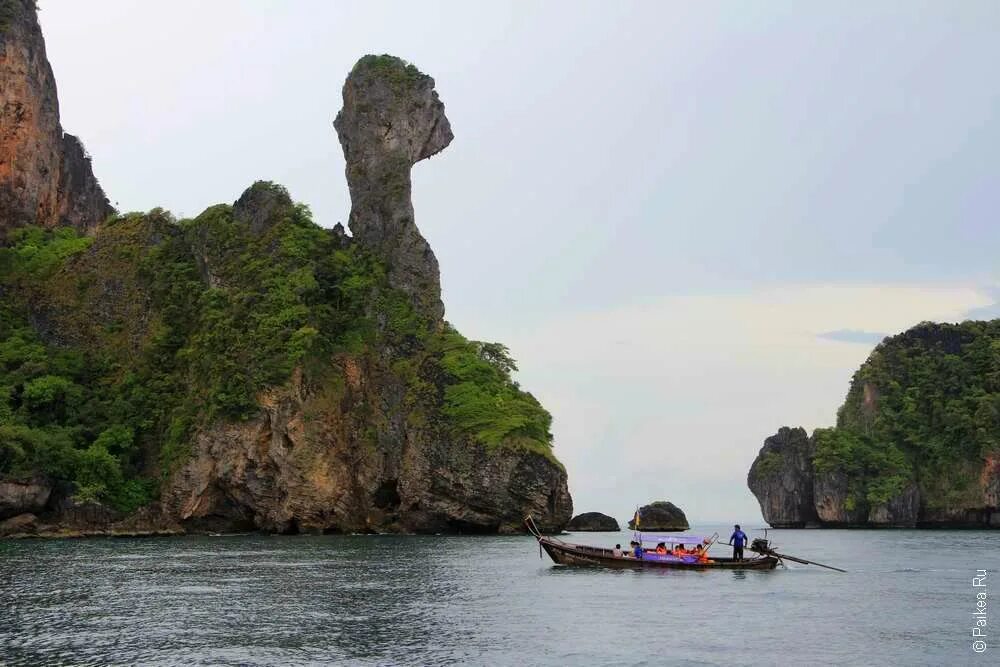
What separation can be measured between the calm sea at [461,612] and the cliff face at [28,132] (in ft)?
169

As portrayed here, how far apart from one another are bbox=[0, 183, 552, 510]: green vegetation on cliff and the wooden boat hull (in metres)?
24.9

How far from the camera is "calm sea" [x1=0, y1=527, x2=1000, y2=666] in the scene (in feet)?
78.1

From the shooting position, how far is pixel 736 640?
26.1 metres

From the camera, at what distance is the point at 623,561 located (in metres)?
44.4

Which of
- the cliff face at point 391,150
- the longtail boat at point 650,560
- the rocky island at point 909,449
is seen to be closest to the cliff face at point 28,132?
the cliff face at point 391,150

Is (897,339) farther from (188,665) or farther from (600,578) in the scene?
(188,665)

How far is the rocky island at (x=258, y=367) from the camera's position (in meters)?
69.9

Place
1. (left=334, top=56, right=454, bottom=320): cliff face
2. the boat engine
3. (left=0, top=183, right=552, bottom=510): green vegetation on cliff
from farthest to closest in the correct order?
(left=334, top=56, right=454, bottom=320): cliff face → (left=0, top=183, right=552, bottom=510): green vegetation on cliff → the boat engine

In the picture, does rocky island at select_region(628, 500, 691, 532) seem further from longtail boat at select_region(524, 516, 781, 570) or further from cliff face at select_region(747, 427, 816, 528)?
longtail boat at select_region(524, 516, 781, 570)

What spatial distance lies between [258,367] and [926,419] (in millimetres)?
73166

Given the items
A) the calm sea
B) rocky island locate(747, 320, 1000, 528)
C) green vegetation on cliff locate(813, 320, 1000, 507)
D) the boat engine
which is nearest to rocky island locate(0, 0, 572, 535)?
the calm sea

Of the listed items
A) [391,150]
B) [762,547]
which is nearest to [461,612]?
[762,547]

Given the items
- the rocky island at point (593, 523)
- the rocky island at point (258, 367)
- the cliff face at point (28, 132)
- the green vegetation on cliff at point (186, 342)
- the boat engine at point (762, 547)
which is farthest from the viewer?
the rocky island at point (593, 523)

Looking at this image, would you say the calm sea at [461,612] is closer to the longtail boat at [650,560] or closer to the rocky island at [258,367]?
the longtail boat at [650,560]
